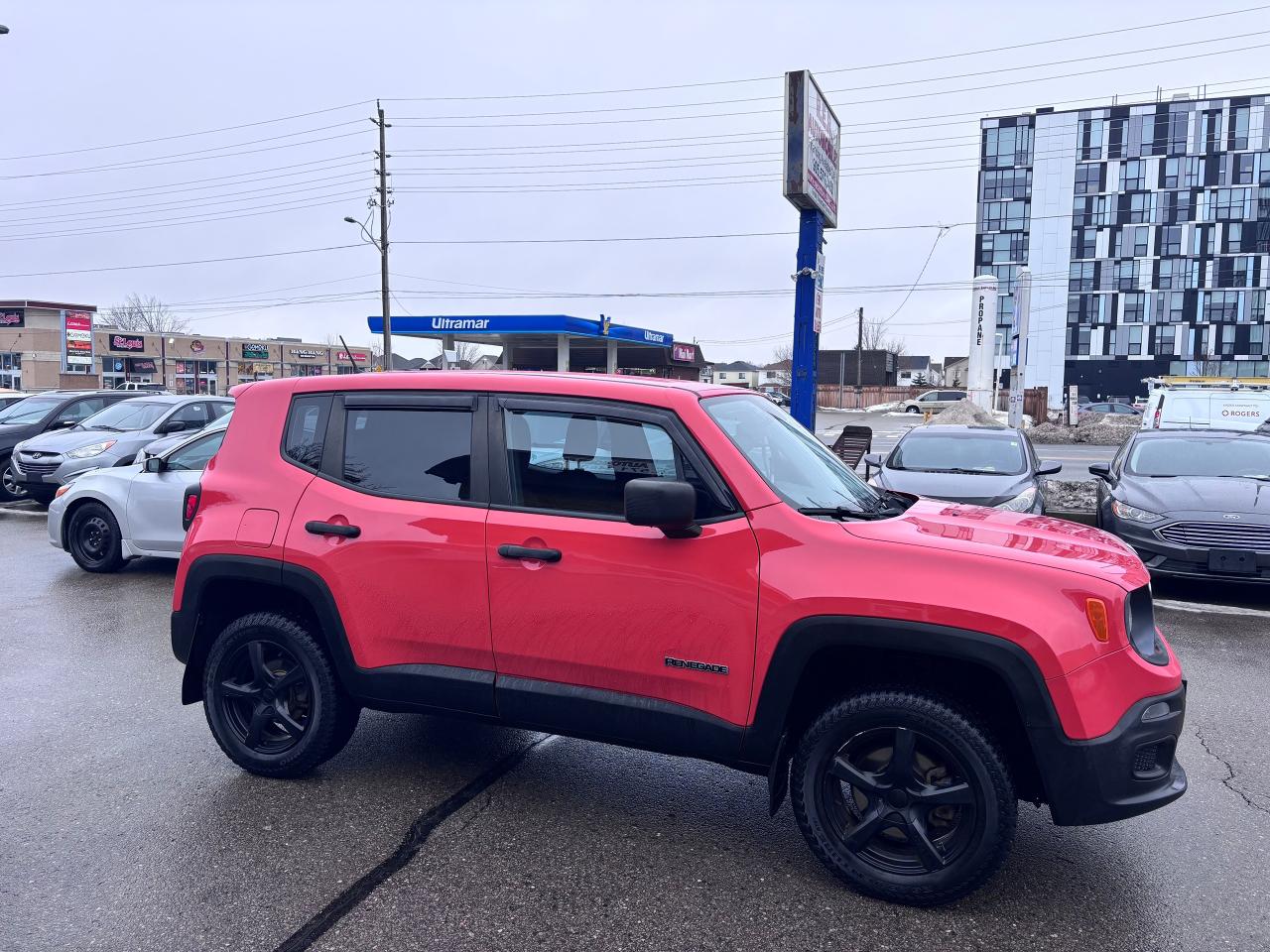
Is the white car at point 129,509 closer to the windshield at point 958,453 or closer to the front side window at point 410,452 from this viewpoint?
the front side window at point 410,452

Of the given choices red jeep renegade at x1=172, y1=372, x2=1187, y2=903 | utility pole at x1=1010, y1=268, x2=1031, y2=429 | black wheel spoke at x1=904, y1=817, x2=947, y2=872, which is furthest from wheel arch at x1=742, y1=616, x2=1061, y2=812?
utility pole at x1=1010, y1=268, x2=1031, y2=429

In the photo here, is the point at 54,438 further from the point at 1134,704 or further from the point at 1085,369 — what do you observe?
the point at 1085,369

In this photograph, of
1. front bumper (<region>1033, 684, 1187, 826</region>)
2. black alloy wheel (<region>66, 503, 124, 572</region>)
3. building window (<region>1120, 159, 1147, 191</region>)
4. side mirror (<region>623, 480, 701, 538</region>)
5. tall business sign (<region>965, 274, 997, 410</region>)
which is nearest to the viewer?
front bumper (<region>1033, 684, 1187, 826</region>)

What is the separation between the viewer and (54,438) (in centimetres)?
1323

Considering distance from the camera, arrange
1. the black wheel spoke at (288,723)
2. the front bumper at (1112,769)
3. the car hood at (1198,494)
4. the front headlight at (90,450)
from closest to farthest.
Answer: the front bumper at (1112,769)
the black wheel spoke at (288,723)
the car hood at (1198,494)
the front headlight at (90,450)

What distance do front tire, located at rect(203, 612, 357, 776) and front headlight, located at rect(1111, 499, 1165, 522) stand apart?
271 inches

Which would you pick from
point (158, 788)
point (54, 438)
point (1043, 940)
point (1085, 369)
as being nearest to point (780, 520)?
point (1043, 940)

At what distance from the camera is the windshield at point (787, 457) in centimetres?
362

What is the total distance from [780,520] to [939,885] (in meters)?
1.38

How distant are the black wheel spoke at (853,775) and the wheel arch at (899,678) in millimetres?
207

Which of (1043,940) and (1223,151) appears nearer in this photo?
(1043,940)

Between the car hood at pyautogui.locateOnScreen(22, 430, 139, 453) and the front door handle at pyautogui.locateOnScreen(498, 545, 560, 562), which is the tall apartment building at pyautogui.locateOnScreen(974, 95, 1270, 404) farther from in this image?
the front door handle at pyautogui.locateOnScreen(498, 545, 560, 562)

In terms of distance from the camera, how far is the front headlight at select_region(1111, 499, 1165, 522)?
795cm

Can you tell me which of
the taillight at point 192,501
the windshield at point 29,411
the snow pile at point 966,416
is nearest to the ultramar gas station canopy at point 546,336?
the snow pile at point 966,416
